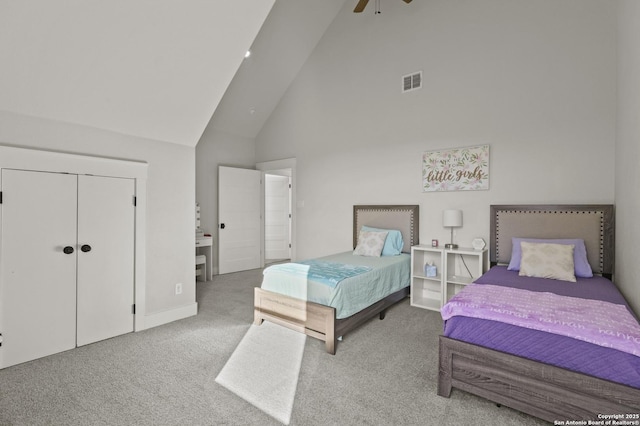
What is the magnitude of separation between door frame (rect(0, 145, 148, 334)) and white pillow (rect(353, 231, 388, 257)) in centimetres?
256

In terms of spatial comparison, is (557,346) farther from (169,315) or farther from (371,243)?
(169,315)

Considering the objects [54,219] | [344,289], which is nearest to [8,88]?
[54,219]

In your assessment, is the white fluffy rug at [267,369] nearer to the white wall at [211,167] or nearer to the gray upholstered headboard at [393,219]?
the gray upholstered headboard at [393,219]

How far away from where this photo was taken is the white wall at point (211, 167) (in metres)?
5.75

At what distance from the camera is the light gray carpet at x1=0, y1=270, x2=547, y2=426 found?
6.11 ft

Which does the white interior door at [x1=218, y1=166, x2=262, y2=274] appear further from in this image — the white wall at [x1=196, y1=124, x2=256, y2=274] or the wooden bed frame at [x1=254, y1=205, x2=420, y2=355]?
the wooden bed frame at [x1=254, y1=205, x2=420, y2=355]

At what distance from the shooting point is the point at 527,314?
186 cm

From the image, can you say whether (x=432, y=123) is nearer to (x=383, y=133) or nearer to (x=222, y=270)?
(x=383, y=133)

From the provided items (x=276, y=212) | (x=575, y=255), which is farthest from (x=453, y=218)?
(x=276, y=212)

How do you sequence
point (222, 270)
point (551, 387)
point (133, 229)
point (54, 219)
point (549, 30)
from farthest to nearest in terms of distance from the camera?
1. point (222, 270)
2. point (549, 30)
3. point (133, 229)
4. point (54, 219)
5. point (551, 387)

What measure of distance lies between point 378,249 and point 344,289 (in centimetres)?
Answer: 148

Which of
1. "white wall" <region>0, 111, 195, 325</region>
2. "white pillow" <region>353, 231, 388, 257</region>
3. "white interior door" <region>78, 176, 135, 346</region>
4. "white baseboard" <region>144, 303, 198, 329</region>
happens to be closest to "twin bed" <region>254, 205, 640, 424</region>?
"white pillow" <region>353, 231, 388, 257</region>

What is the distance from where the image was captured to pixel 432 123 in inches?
166

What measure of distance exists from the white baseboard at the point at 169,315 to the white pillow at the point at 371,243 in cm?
215
